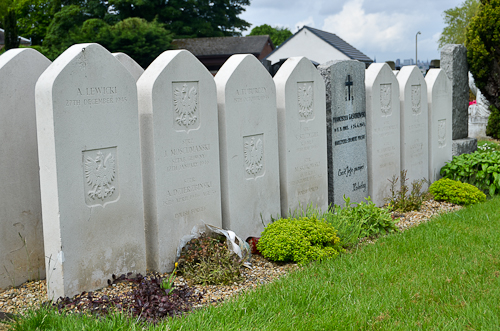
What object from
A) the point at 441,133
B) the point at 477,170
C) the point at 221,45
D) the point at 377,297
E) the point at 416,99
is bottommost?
the point at 377,297

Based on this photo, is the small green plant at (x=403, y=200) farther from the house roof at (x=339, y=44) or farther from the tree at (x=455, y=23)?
the tree at (x=455, y=23)

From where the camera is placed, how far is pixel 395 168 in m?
7.62

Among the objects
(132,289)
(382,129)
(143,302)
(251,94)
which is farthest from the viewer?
(382,129)

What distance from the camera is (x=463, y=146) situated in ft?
31.1

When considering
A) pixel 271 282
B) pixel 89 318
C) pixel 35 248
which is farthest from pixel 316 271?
pixel 35 248

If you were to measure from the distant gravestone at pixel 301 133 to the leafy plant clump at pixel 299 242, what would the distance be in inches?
38.5

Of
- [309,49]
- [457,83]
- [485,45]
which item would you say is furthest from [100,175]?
[309,49]

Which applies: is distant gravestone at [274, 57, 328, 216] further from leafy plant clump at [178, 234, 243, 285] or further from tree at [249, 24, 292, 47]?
tree at [249, 24, 292, 47]

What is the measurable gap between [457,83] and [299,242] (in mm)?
6597

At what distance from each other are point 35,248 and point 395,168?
5.27 meters

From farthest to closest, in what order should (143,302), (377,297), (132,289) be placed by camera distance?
(132,289), (377,297), (143,302)

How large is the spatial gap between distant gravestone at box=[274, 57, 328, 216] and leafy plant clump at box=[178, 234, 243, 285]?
158cm

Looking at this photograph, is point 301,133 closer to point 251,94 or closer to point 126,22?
point 251,94

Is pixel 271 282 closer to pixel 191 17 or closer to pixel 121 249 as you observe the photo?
pixel 121 249
